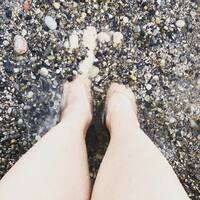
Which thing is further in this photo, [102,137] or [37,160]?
[102,137]

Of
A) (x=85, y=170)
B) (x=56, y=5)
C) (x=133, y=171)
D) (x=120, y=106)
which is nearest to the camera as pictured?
(x=133, y=171)

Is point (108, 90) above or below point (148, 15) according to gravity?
below

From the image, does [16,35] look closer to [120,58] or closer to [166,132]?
[120,58]

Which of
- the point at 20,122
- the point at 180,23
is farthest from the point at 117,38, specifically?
the point at 20,122

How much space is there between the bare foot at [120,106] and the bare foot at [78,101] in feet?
0.28

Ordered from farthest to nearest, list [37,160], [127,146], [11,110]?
[11,110] < [127,146] < [37,160]

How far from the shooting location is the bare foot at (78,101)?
1.91m

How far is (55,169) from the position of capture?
5.15 ft

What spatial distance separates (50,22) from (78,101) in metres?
0.35

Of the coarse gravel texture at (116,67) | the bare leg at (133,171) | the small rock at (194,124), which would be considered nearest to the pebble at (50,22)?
the coarse gravel texture at (116,67)

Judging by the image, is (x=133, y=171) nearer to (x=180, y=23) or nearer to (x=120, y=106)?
(x=120, y=106)

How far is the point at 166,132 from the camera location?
6.86ft

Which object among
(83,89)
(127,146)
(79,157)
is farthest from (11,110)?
(127,146)

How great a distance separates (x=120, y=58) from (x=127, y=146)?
549 millimetres
